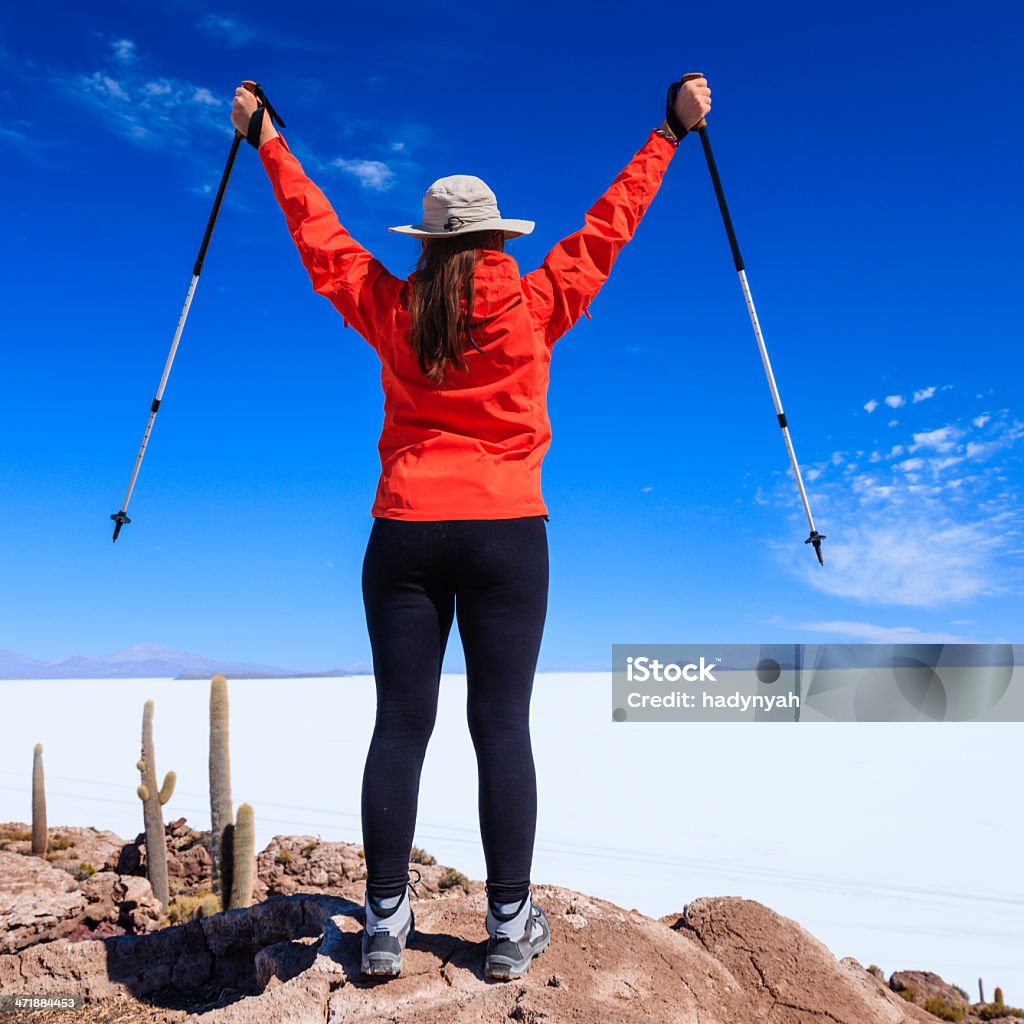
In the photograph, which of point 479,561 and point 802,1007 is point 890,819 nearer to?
point 802,1007

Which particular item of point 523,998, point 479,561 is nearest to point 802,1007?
point 523,998

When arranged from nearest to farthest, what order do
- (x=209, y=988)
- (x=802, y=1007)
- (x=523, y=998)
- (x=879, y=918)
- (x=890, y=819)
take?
(x=523, y=998)
(x=802, y=1007)
(x=209, y=988)
(x=879, y=918)
(x=890, y=819)

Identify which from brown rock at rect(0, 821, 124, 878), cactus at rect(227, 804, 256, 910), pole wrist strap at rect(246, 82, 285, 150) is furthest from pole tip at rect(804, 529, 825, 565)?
brown rock at rect(0, 821, 124, 878)

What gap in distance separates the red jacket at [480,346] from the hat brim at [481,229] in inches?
3.4

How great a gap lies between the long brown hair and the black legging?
51 cm

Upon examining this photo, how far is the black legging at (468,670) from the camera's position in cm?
268

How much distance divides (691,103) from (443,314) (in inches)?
53.3

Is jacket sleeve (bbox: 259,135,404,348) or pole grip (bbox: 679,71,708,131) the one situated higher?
pole grip (bbox: 679,71,708,131)

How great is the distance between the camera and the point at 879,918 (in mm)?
9547

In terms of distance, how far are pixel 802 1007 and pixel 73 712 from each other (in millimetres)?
A: 35784

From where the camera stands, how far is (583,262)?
2975 millimetres

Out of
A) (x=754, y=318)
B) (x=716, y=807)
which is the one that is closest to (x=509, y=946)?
(x=754, y=318)

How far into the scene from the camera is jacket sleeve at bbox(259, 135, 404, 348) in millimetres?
2980

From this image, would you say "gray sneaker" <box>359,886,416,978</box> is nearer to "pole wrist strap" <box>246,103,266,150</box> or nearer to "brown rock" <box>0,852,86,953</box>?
"pole wrist strap" <box>246,103,266,150</box>
